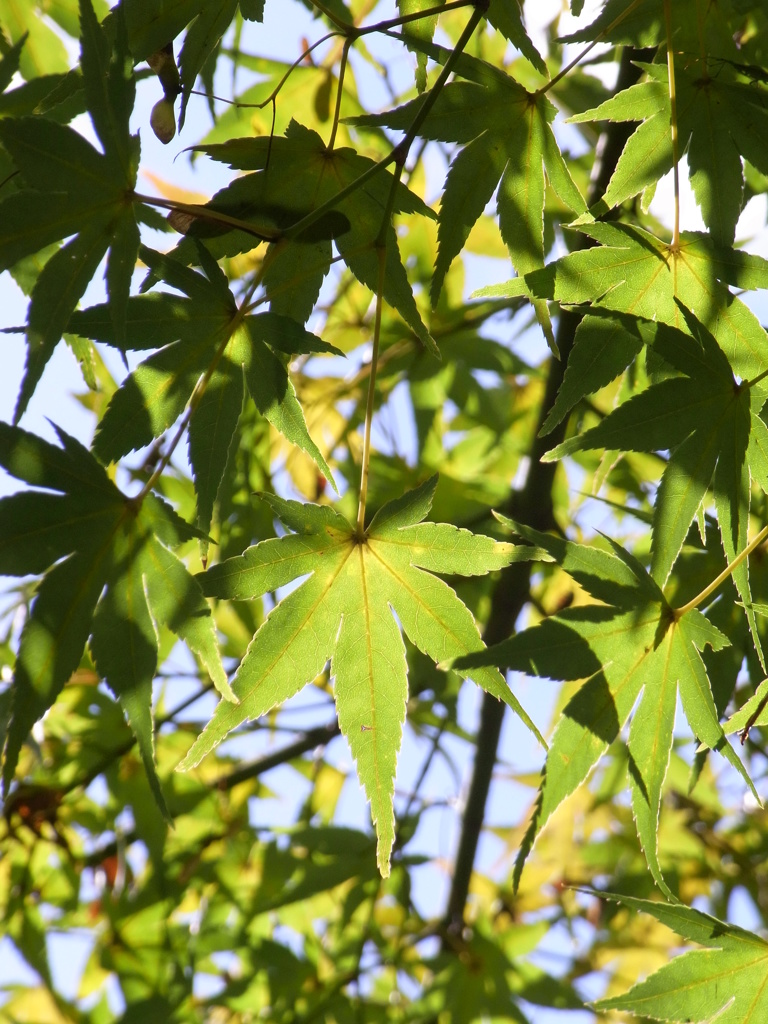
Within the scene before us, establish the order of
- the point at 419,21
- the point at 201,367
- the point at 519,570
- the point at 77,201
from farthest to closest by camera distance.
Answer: the point at 519,570
the point at 419,21
the point at 201,367
the point at 77,201

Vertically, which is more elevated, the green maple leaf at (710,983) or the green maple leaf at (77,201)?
the green maple leaf at (77,201)

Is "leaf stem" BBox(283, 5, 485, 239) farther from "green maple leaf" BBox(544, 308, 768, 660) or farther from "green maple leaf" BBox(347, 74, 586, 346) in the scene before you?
"green maple leaf" BBox(544, 308, 768, 660)

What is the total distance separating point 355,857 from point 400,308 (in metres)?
1.01

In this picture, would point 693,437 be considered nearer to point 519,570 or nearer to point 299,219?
point 299,219

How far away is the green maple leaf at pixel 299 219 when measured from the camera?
0.85 meters

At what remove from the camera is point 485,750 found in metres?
1.53

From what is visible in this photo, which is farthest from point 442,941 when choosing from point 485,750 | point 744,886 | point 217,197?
point 217,197

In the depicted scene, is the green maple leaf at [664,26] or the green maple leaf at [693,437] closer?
the green maple leaf at [693,437]

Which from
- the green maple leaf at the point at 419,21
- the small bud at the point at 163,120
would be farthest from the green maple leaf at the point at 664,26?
the small bud at the point at 163,120

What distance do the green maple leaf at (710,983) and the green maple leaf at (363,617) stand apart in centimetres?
24

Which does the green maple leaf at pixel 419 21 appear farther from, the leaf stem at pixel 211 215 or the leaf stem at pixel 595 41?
the leaf stem at pixel 211 215

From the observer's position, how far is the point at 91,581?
2.53ft

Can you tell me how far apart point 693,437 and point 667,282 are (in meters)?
0.16

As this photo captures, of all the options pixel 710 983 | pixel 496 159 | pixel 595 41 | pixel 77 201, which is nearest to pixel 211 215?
pixel 77 201
